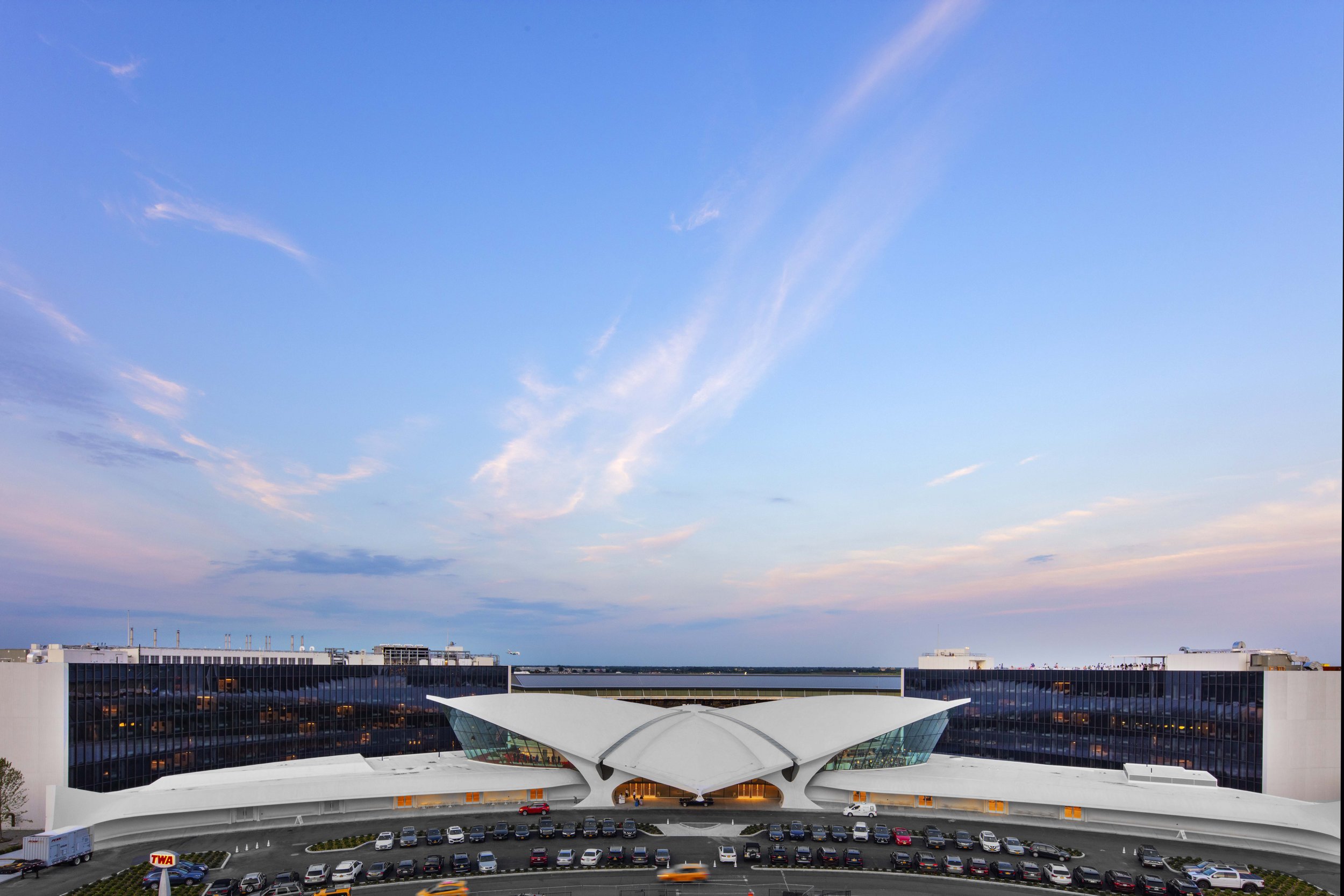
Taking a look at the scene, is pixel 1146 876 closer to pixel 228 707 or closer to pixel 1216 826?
pixel 1216 826

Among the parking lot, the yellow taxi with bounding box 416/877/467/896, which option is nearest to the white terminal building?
the parking lot

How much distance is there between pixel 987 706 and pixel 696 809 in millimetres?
46465

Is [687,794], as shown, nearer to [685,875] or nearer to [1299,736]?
[685,875]

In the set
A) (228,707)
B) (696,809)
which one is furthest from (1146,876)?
(228,707)

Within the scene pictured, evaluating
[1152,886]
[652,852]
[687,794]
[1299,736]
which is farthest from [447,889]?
[1299,736]

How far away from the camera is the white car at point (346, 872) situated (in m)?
41.6

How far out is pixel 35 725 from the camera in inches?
2360

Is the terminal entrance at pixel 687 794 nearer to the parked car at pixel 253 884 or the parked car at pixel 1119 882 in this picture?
the parked car at pixel 1119 882

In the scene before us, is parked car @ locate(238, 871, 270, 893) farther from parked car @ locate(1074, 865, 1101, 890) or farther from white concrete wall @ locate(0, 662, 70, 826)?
parked car @ locate(1074, 865, 1101, 890)

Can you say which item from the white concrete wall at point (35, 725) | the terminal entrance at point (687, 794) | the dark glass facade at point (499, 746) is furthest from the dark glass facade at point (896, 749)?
the white concrete wall at point (35, 725)

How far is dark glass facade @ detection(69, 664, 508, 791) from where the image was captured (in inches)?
2517

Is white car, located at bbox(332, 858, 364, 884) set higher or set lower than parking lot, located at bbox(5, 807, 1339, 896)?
higher

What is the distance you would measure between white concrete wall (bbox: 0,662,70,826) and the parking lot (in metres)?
19.0

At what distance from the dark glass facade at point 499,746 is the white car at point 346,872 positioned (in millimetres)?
20363
